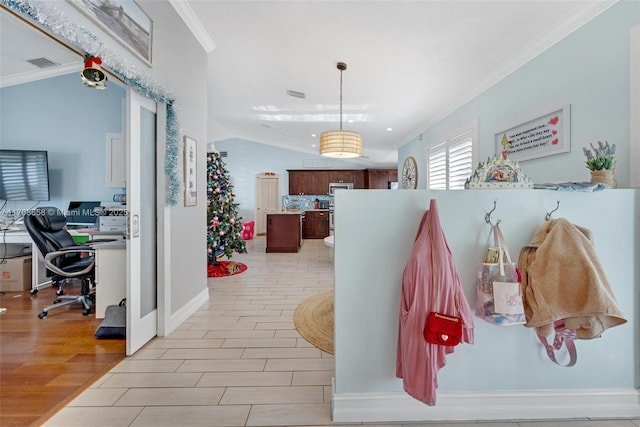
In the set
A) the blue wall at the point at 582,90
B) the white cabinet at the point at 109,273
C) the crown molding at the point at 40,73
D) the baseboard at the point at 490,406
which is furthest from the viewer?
the crown molding at the point at 40,73

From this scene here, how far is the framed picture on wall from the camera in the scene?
107 inches

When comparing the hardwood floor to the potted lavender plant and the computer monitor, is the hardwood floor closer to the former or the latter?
the computer monitor

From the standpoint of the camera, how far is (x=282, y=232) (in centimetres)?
643

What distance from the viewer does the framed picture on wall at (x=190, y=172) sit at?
2.72 metres

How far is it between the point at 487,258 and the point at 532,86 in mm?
Result: 2056

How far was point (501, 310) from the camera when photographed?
4.27 feet

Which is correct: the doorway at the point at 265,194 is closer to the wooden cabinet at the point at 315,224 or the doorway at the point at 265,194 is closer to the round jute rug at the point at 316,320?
the wooden cabinet at the point at 315,224

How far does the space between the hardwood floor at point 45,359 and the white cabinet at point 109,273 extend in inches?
9.0

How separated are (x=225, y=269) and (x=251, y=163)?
5574mm

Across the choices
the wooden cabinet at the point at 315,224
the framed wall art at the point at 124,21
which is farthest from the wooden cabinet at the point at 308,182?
the framed wall art at the point at 124,21

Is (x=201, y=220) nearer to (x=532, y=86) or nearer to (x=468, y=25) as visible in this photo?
(x=468, y=25)

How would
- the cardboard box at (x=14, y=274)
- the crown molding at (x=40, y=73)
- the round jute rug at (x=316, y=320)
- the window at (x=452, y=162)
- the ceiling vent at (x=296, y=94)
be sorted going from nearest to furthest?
1. the round jute rug at (x=316, y=320)
2. the crown molding at (x=40, y=73)
3. the cardboard box at (x=14, y=274)
4. the window at (x=452, y=162)
5. the ceiling vent at (x=296, y=94)

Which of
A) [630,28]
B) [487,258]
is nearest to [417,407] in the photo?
[487,258]

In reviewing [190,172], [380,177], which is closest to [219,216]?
[190,172]
